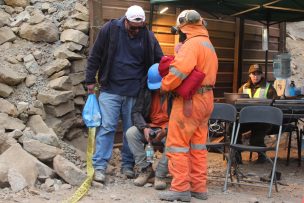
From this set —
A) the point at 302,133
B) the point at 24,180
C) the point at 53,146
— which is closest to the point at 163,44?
the point at 302,133

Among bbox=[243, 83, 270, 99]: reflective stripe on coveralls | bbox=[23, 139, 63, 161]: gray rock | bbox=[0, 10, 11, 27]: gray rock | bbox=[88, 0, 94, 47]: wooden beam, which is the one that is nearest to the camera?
bbox=[23, 139, 63, 161]: gray rock

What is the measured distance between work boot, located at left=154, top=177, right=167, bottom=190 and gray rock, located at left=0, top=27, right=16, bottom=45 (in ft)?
10.2

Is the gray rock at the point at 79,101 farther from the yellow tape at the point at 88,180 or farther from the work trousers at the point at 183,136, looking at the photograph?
the work trousers at the point at 183,136

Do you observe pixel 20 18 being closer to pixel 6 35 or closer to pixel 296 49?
pixel 6 35

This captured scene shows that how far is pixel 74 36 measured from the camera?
6797 mm

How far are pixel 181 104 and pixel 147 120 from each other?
838 mm

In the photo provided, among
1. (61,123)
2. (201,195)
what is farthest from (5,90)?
(201,195)

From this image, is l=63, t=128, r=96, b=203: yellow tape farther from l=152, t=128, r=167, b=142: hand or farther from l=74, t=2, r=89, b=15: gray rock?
l=74, t=2, r=89, b=15: gray rock

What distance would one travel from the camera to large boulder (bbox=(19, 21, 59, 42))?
22.2 ft

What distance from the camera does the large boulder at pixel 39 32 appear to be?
677 cm

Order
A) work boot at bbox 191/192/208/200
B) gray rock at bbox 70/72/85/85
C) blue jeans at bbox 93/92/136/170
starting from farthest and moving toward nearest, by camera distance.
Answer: gray rock at bbox 70/72/85/85 → blue jeans at bbox 93/92/136/170 → work boot at bbox 191/192/208/200

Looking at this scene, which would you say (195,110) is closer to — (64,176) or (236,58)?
(64,176)

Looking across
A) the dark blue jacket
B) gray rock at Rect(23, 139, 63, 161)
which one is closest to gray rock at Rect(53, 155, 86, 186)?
gray rock at Rect(23, 139, 63, 161)

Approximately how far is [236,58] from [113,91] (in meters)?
5.07
